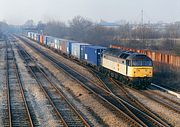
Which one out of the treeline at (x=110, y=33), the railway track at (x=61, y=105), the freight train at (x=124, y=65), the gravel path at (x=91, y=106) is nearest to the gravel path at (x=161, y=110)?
the freight train at (x=124, y=65)

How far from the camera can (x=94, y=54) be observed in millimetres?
33781

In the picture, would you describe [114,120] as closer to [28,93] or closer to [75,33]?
[28,93]

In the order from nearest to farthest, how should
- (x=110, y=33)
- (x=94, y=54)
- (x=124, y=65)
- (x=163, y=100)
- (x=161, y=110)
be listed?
(x=161, y=110)
(x=163, y=100)
(x=124, y=65)
(x=94, y=54)
(x=110, y=33)

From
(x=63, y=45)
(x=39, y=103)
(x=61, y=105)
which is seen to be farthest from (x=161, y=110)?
(x=63, y=45)

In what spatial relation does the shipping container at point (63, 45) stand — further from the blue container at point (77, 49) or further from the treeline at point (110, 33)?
the treeline at point (110, 33)

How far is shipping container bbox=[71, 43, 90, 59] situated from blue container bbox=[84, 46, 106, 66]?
2.30 meters

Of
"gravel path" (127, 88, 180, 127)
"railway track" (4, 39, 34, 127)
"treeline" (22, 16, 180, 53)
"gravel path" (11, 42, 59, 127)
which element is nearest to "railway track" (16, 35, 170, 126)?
"gravel path" (127, 88, 180, 127)

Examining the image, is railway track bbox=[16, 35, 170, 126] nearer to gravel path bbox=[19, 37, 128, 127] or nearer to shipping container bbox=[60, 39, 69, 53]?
gravel path bbox=[19, 37, 128, 127]

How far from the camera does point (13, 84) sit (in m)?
27.5

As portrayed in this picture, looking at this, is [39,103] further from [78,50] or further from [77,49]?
[77,49]

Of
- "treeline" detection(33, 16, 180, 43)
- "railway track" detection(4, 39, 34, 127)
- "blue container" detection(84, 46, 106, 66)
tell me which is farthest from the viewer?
"treeline" detection(33, 16, 180, 43)

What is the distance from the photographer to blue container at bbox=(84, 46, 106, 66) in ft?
108

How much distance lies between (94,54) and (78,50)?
8.63 metres

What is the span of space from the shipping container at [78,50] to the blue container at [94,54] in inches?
90.6
